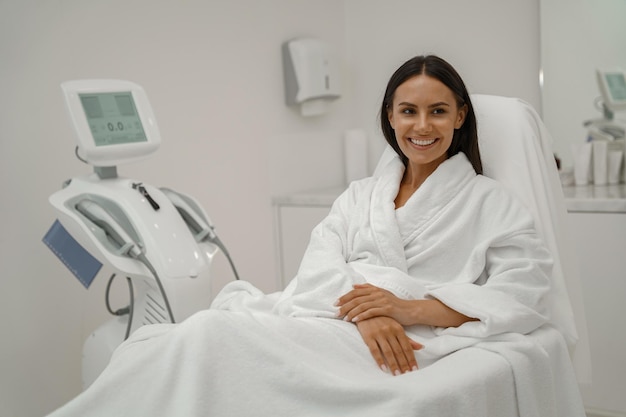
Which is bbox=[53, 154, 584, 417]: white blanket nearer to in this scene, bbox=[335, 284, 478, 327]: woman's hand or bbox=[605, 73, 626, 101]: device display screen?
bbox=[335, 284, 478, 327]: woman's hand

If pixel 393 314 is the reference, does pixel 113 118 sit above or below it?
above

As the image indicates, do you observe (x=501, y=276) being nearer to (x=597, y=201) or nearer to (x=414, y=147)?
(x=414, y=147)

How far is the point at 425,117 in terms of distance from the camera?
1.70m

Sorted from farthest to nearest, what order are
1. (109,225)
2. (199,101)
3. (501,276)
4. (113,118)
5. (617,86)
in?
1. (617,86)
2. (199,101)
3. (113,118)
4. (109,225)
5. (501,276)

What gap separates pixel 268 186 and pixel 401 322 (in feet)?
5.05

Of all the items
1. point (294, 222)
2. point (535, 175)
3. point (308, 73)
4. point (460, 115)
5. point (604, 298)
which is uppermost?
point (308, 73)

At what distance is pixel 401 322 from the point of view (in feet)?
5.08

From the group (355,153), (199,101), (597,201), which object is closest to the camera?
(597,201)

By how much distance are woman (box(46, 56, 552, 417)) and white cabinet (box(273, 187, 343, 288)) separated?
3.37 ft

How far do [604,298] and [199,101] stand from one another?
1509 mm

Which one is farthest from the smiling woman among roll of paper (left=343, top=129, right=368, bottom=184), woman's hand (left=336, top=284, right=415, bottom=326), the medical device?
roll of paper (left=343, top=129, right=368, bottom=184)

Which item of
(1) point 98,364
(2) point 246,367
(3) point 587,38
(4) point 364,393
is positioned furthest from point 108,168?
(3) point 587,38

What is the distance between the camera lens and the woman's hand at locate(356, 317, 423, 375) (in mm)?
1442

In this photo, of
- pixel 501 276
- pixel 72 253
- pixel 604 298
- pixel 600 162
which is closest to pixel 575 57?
pixel 600 162
